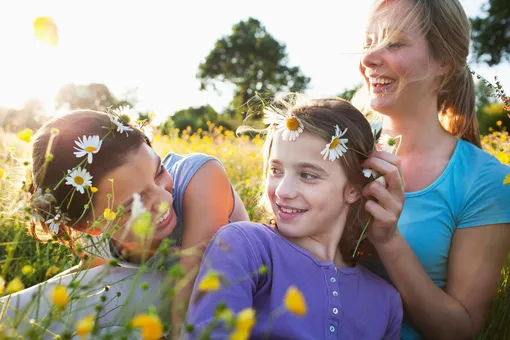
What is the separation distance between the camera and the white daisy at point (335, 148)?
1728mm

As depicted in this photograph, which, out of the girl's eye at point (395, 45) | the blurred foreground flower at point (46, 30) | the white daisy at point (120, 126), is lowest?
the white daisy at point (120, 126)

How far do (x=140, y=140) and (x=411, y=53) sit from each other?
120 centimetres

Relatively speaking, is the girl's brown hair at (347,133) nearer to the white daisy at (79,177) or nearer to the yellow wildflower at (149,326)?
the white daisy at (79,177)

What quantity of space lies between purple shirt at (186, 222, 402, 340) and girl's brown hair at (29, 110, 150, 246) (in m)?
0.50

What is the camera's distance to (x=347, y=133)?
184cm

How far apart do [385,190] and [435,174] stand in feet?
Result: 1.77

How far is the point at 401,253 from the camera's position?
6.28 feet

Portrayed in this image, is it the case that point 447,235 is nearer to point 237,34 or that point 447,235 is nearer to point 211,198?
point 211,198

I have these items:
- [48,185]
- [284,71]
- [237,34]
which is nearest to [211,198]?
[48,185]

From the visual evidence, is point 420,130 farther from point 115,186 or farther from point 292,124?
point 115,186

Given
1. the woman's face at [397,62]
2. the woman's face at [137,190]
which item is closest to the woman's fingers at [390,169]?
the woman's face at [397,62]

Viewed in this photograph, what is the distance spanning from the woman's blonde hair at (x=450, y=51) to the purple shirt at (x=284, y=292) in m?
1.05

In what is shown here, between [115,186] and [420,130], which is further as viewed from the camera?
[420,130]

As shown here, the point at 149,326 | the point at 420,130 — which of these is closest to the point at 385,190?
the point at 420,130
